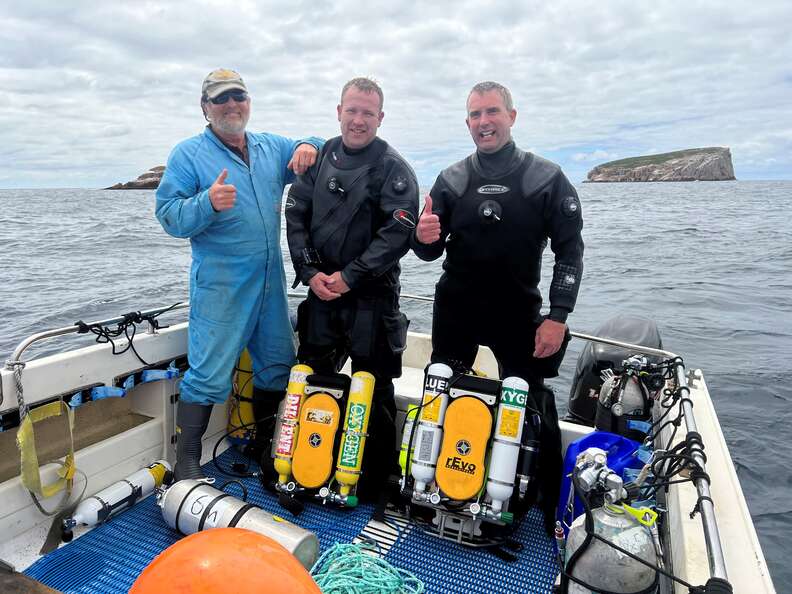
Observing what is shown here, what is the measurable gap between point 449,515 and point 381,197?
1.64 meters

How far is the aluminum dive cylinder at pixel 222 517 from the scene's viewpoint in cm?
248

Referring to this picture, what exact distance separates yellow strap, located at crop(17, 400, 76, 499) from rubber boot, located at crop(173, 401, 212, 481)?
0.54 meters

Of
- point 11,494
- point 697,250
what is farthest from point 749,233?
point 11,494

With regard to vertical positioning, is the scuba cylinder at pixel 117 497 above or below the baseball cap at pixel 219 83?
below

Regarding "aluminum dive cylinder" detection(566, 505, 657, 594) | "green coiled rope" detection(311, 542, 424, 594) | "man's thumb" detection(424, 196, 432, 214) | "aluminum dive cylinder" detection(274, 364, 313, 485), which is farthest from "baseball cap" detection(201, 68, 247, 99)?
"aluminum dive cylinder" detection(566, 505, 657, 594)

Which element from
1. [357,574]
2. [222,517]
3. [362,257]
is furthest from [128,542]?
[362,257]

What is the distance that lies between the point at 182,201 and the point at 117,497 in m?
1.54

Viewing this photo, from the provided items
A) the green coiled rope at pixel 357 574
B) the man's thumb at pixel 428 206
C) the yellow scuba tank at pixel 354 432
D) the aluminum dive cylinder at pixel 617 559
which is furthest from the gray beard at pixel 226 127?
the aluminum dive cylinder at pixel 617 559

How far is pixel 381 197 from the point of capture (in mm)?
3066

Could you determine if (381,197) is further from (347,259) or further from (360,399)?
(360,399)

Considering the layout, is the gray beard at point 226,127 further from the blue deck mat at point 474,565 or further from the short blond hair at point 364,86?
the blue deck mat at point 474,565

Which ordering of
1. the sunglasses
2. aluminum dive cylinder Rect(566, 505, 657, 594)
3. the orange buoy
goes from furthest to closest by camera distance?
the sunglasses < aluminum dive cylinder Rect(566, 505, 657, 594) < the orange buoy

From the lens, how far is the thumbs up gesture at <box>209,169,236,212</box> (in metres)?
2.85

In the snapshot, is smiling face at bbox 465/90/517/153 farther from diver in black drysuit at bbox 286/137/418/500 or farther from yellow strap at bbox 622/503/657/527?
yellow strap at bbox 622/503/657/527
